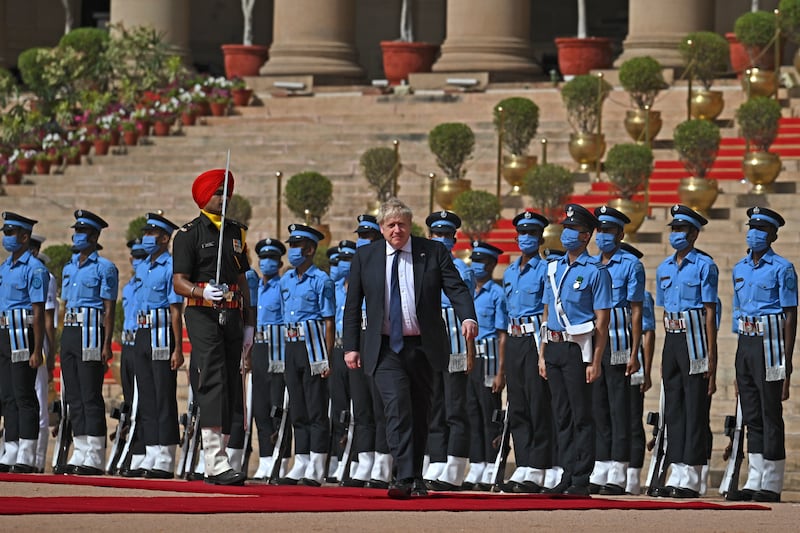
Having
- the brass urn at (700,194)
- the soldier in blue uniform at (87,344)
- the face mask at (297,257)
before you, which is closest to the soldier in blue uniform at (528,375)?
the face mask at (297,257)

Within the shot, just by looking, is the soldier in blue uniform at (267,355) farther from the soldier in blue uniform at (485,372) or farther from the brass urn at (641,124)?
the brass urn at (641,124)

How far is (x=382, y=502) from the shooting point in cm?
1384

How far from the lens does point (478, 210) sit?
78.4 ft

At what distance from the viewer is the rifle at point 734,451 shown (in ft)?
53.9

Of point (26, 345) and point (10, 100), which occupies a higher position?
point (10, 100)

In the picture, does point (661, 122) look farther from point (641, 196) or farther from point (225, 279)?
point (225, 279)

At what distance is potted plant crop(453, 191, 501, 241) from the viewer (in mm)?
23891

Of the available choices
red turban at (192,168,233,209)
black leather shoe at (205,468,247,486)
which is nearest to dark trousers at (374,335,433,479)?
black leather shoe at (205,468,247,486)

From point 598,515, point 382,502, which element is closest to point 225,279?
point 382,502

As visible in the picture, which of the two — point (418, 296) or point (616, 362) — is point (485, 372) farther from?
point (418, 296)

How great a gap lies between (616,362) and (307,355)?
2858 millimetres

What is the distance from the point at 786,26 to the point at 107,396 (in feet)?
35.1

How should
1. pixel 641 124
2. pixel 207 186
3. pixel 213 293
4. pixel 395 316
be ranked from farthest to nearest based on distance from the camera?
1. pixel 641 124
2. pixel 207 186
3. pixel 213 293
4. pixel 395 316

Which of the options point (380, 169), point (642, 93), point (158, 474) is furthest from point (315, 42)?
point (158, 474)
